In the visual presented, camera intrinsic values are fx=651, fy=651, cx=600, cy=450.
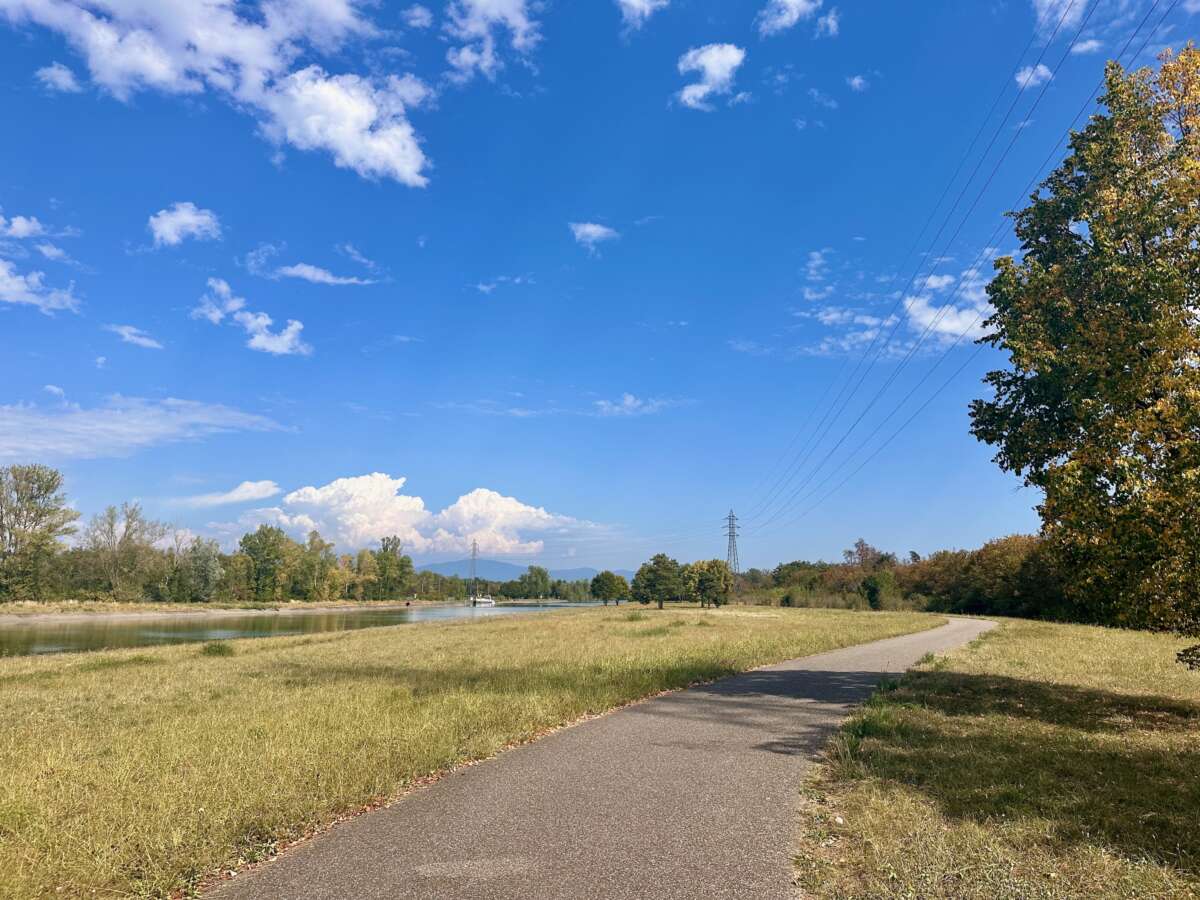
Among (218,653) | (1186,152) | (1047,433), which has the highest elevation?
(1186,152)

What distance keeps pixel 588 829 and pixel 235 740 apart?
21.1ft

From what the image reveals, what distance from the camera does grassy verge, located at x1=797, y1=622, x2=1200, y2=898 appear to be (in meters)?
5.39

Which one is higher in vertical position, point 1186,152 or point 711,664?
point 1186,152

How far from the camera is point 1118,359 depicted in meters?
12.1

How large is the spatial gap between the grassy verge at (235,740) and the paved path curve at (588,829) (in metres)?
0.61

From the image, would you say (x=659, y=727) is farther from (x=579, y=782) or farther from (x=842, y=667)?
(x=842, y=667)

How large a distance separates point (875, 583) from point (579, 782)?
9384 cm

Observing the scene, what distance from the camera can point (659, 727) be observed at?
38.0ft

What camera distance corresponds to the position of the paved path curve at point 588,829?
17.5 feet

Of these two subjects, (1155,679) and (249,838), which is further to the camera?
(1155,679)

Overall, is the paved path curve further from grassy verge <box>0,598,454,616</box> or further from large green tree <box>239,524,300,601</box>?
large green tree <box>239,524,300,601</box>

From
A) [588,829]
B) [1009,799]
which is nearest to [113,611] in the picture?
[588,829]

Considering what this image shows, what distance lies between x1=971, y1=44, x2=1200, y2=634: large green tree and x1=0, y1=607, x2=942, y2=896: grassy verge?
974cm

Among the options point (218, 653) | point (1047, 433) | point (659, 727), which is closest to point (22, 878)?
point (659, 727)
